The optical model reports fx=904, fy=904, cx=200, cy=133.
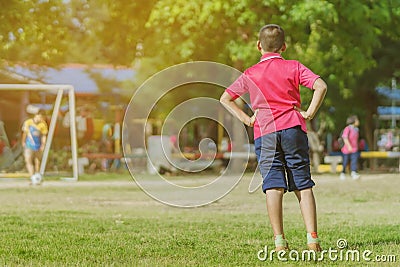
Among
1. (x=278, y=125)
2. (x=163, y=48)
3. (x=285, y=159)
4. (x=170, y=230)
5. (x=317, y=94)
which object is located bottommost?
(x=170, y=230)

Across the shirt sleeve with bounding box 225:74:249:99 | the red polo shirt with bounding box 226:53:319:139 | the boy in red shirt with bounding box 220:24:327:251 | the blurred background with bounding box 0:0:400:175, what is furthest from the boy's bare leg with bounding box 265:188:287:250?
the blurred background with bounding box 0:0:400:175

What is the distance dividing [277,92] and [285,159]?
48 cm

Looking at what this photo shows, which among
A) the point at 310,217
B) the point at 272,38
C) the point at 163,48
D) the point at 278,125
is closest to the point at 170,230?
the point at 310,217

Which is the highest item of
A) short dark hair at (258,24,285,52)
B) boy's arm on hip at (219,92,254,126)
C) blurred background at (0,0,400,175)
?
blurred background at (0,0,400,175)

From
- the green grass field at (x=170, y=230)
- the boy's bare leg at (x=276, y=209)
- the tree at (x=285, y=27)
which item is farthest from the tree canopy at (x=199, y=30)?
the boy's bare leg at (x=276, y=209)

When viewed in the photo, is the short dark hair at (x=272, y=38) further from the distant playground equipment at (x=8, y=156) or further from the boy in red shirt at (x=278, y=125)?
the distant playground equipment at (x=8, y=156)

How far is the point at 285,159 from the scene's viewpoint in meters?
6.44

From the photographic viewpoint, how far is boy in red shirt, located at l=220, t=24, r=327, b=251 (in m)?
6.37

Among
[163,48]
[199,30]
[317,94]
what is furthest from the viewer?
Result: [163,48]

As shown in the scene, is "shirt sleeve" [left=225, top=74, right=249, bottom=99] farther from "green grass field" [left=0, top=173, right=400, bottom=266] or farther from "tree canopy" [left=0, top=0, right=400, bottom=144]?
"tree canopy" [left=0, top=0, right=400, bottom=144]

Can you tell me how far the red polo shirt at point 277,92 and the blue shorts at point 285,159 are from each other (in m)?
0.06

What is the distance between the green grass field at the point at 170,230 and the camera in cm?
622

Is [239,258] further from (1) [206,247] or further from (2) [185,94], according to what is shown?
(2) [185,94]

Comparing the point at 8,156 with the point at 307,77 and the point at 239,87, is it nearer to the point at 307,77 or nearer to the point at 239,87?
the point at 239,87
